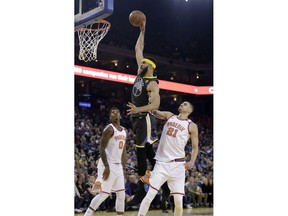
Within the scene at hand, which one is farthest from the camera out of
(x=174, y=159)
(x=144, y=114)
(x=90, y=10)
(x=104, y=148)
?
(x=90, y=10)

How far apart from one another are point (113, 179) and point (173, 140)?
3.90 feet

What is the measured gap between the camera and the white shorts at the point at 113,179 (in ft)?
19.9

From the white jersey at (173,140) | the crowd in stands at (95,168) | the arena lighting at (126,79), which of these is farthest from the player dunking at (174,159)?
the arena lighting at (126,79)

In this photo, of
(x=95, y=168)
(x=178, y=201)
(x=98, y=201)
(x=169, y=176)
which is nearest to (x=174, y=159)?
(x=169, y=176)

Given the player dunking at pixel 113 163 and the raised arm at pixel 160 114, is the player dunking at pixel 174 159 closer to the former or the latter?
the raised arm at pixel 160 114

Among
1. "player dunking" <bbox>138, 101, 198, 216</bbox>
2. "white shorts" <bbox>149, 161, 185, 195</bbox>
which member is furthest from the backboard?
"white shorts" <bbox>149, 161, 185, 195</bbox>

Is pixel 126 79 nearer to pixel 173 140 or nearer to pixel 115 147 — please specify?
pixel 115 147

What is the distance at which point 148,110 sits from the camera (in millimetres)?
4938

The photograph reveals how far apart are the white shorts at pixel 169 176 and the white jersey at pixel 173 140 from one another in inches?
3.6

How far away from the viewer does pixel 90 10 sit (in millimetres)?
6625

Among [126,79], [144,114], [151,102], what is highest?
[126,79]
